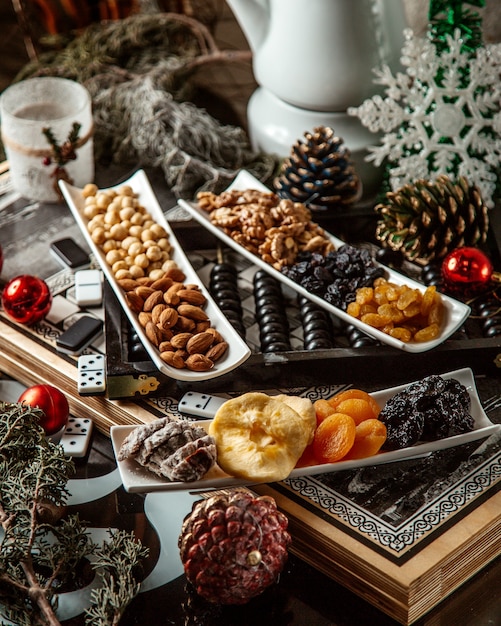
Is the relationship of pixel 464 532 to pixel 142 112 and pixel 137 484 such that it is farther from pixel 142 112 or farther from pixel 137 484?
pixel 142 112

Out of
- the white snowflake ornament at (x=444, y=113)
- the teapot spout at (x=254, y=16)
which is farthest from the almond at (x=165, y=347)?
the teapot spout at (x=254, y=16)

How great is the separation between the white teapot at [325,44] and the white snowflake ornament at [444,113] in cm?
5

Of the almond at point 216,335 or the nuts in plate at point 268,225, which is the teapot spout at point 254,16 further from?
the almond at point 216,335

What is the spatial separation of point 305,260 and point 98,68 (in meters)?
0.76

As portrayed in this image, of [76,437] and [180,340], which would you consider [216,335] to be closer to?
[180,340]

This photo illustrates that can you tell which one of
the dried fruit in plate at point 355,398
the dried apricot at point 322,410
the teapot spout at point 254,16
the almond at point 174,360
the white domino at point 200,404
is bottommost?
the white domino at point 200,404

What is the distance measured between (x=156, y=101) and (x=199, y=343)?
65cm

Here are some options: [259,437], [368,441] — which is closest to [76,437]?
[259,437]

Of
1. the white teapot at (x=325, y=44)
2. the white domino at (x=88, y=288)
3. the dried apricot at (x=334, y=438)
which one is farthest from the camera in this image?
the white teapot at (x=325, y=44)

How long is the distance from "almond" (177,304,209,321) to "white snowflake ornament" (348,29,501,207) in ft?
1.49

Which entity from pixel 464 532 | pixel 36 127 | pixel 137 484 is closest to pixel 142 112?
pixel 36 127

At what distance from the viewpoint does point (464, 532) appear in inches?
39.0

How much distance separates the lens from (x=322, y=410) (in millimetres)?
1062

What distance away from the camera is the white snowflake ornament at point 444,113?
1.39m
